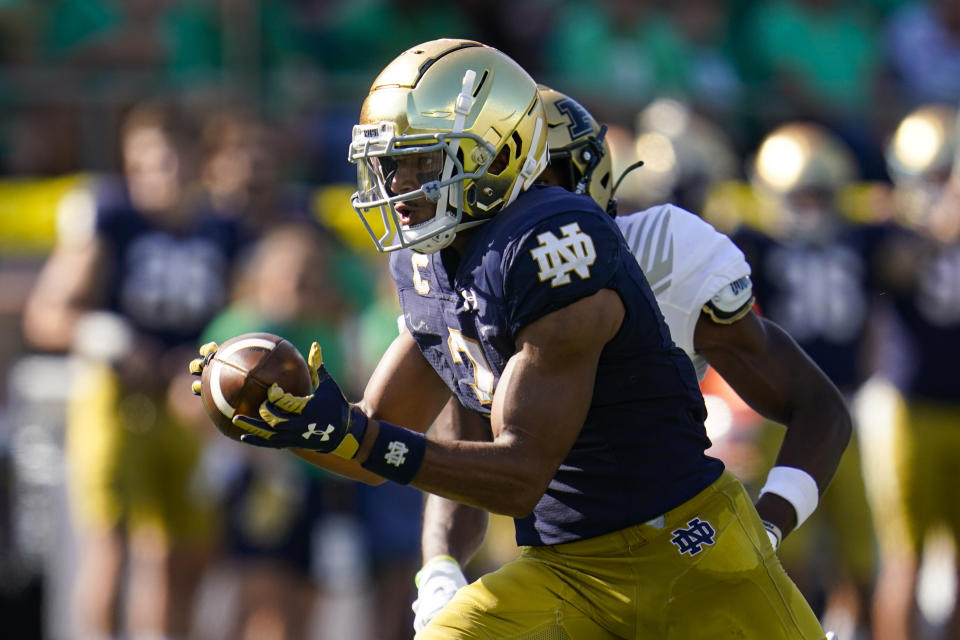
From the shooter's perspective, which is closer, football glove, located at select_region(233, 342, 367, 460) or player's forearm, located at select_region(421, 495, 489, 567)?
football glove, located at select_region(233, 342, 367, 460)

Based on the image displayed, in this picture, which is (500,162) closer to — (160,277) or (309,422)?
(309,422)

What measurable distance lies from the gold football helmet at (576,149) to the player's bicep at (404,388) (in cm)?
56

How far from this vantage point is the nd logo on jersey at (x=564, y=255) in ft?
10.2

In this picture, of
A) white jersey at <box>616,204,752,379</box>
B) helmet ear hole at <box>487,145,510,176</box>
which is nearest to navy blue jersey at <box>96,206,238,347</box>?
white jersey at <box>616,204,752,379</box>

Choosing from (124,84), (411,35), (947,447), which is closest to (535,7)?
(411,35)

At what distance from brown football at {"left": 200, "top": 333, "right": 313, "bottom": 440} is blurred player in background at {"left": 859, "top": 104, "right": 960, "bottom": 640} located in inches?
173

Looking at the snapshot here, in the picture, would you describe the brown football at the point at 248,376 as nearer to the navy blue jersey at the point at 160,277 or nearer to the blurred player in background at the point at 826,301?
the navy blue jersey at the point at 160,277

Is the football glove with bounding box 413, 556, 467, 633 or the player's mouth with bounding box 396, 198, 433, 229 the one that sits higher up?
the player's mouth with bounding box 396, 198, 433, 229

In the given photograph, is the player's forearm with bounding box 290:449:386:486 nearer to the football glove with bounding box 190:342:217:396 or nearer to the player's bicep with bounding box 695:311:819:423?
the football glove with bounding box 190:342:217:396

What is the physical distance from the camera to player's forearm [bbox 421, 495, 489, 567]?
3.90 meters

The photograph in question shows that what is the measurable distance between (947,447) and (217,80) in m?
3.71

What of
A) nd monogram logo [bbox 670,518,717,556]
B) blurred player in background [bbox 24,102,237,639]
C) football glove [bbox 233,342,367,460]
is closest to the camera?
football glove [bbox 233,342,367,460]

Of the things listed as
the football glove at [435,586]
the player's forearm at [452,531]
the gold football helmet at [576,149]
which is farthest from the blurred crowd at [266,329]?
the football glove at [435,586]

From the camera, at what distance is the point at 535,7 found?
8.88 m
